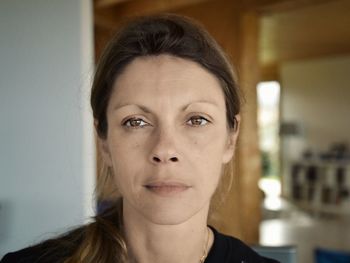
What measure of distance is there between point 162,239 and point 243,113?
54cm

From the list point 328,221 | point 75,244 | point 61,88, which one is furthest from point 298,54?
point 75,244

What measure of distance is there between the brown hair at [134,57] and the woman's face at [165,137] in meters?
0.02

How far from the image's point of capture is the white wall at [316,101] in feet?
24.8

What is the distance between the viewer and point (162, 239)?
2.92 ft

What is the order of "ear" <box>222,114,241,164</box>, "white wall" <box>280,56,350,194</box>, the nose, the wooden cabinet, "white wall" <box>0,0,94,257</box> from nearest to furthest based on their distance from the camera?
the nose, "ear" <box>222,114,241,164</box>, "white wall" <box>0,0,94,257</box>, the wooden cabinet, "white wall" <box>280,56,350,194</box>

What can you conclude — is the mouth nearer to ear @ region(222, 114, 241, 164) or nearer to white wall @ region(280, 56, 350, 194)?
ear @ region(222, 114, 241, 164)

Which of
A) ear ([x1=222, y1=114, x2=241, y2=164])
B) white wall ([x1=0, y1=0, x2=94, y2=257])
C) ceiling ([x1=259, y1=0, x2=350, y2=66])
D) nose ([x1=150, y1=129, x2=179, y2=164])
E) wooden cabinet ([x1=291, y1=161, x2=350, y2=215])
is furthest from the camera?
wooden cabinet ([x1=291, y1=161, x2=350, y2=215])

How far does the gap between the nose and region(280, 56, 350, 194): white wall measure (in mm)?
7407

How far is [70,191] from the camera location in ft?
5.41

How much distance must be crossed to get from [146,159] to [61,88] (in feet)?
3.12

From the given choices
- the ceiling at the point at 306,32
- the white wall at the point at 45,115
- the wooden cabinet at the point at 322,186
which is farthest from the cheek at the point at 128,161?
the wooden cabinet at the point at 322,186

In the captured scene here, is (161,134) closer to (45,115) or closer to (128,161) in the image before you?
(128,161)

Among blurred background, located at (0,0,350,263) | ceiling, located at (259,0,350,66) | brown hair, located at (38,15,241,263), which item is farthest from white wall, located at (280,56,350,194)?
brown hair, located at (38,15,241,263)

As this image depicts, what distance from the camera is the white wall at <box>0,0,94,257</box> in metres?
1.63
